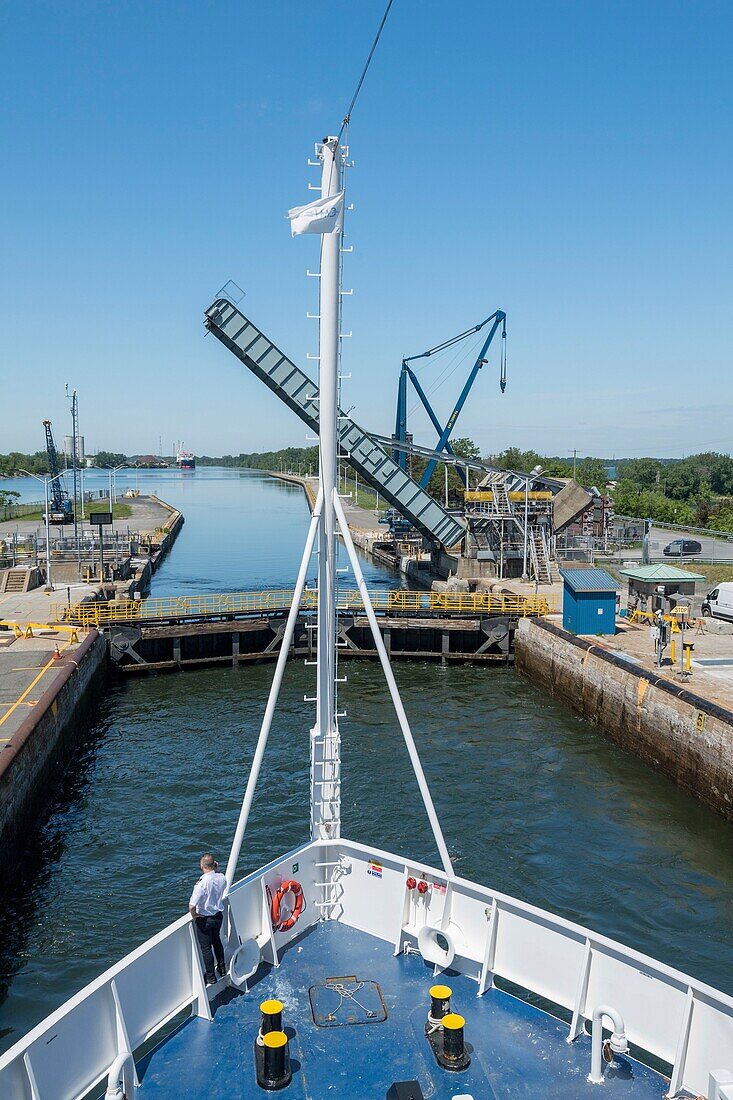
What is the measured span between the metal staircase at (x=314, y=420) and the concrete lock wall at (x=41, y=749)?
14.0 m

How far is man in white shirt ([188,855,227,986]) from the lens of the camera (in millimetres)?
8070

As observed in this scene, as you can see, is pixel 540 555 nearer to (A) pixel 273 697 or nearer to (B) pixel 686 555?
(B) pixel 686 555

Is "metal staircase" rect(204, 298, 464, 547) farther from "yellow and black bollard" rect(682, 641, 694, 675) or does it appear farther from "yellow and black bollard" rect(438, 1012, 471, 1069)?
"yellow and black bollard" rect(438, 1012, 471, 1069)

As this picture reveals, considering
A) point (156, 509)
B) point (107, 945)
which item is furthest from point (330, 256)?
point (156, 509)

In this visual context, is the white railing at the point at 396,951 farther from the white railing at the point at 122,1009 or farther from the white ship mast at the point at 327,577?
the white ship mast at the point at 327,577

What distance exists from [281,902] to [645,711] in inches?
650

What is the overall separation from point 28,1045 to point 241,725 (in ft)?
65.2

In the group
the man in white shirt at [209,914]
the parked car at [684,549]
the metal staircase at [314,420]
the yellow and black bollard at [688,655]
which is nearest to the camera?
the man in white shirt at [209,914]

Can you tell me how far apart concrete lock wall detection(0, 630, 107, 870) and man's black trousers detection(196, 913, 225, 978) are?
9.49 meters

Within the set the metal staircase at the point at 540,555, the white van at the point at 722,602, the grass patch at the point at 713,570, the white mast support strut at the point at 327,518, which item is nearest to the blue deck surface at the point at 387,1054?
the white mast support strut at the point at 327,518

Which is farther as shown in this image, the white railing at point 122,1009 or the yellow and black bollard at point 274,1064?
the yellow and black bollard at point 274,1064

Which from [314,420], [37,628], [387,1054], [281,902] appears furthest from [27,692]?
[314,420]

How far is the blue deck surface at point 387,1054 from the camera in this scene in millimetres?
6949

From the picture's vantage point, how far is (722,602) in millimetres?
31984
